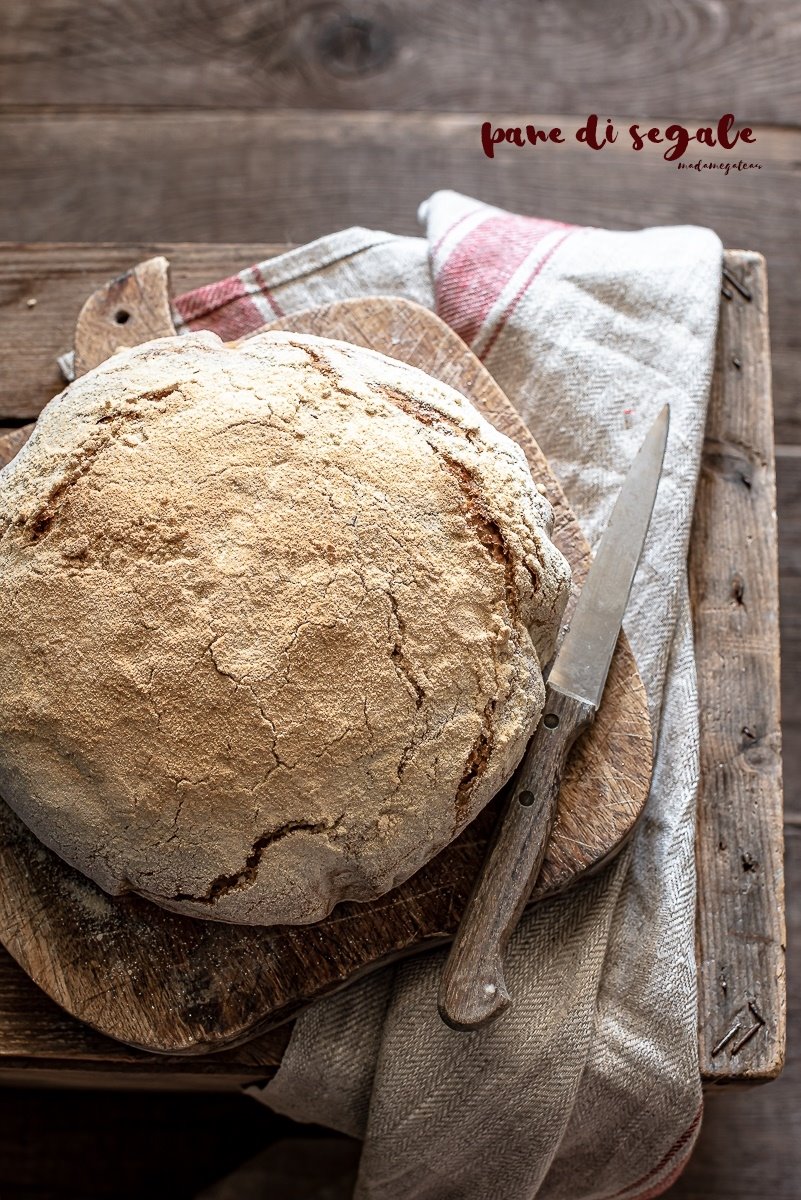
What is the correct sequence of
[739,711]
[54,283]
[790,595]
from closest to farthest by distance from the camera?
[739,711], [54,283], [790,595]

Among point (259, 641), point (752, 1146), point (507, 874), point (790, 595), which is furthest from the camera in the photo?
point (790, 595)

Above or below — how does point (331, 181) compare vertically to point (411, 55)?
below

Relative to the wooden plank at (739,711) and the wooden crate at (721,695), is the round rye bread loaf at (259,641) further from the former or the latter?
the wooden plank at (739,711)

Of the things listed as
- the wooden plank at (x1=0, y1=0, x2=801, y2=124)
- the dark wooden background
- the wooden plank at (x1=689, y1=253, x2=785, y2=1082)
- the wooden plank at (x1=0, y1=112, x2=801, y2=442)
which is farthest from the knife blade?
the wooden plank at (x1=0, y1=0, x2=801, y2=124)

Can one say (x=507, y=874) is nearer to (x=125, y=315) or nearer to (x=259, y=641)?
(x=259, y=641)

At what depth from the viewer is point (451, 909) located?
3.99 feet

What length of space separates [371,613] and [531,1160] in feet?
2.37

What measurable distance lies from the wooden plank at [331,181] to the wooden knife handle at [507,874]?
1136 mm

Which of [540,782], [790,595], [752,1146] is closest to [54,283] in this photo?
[540,782]

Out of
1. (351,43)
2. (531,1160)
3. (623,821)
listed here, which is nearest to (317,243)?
(351,43)

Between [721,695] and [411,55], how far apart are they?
1371 mm

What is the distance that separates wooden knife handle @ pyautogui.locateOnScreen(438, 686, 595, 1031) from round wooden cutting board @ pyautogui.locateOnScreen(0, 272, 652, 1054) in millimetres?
44

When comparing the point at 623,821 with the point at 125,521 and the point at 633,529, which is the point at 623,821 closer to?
the point at 633,529

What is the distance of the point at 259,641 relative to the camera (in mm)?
1039
